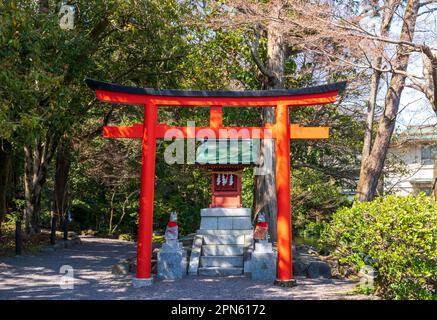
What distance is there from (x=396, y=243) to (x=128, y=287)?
516cm

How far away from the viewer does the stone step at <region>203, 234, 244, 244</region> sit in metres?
12.3

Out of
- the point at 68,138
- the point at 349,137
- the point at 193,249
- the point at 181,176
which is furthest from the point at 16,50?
the point at 181,176

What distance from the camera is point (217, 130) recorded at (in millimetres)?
10109

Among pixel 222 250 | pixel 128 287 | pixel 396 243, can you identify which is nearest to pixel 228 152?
pixel 222 250

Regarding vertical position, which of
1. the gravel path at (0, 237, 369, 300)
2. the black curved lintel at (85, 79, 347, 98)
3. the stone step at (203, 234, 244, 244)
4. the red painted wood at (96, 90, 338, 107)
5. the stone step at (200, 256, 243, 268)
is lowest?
the gravel path at (0, 237, 369, 300)

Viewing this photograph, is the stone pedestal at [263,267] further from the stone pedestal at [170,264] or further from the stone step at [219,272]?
the stone pedestal at [170,264]

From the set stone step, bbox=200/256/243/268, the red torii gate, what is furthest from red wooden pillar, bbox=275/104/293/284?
stone step, bbox=200/256/243/268

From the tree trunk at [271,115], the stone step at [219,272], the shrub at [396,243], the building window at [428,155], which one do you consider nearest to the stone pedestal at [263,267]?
the stone step at [219,272]

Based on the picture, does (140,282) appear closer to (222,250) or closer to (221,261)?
(221,261)

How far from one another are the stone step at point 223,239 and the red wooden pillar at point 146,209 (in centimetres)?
288

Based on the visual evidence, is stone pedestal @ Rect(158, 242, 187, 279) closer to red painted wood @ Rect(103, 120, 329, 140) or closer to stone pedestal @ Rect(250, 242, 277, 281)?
stone pedestal @ Rect(250, 242, 277, 281)

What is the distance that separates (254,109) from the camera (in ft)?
55.1

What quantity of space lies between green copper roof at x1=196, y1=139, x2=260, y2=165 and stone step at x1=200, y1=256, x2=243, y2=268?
252cm

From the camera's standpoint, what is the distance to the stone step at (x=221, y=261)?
38.1 ft
